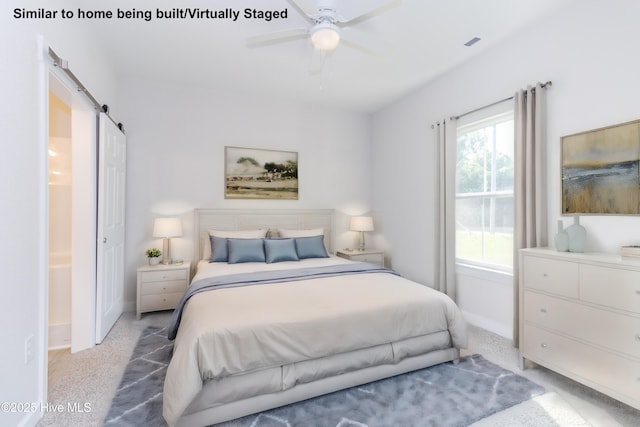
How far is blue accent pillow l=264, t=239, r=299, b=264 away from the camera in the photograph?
3645 millimetres

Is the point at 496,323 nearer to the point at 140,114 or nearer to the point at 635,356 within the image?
the point at 635,356

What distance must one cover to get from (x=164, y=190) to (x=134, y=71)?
A: 1.46 metres

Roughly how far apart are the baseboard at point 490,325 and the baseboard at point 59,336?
373cm

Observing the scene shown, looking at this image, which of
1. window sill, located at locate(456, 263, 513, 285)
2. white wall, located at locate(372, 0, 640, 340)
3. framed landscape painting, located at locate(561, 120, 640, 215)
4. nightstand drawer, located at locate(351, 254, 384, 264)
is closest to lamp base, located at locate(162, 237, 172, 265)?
nightstand drawer, located at locate(351, 254, 384, 264)

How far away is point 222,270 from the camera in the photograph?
318cm

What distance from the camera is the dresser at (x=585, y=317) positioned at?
1793 millimetres

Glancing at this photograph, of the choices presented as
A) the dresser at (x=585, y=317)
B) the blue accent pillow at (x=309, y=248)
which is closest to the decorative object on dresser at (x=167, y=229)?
the blue accent pillow at (x=309, y=248)

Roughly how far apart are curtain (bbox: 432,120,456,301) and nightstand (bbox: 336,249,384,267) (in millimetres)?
1061

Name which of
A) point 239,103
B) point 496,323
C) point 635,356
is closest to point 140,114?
point 239,103

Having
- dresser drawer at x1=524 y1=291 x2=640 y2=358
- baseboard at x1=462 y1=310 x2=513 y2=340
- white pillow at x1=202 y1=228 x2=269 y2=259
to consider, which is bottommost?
baseboard at x1=462 y1=310 x2=513 y2=340

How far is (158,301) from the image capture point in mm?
3545

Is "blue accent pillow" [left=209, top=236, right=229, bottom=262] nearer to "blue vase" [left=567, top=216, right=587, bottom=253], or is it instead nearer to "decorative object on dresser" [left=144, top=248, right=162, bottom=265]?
"decorative object on dresser" [left=144, top=248, right=162, bottom=265]

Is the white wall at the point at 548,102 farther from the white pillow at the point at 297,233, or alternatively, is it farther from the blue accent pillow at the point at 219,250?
the blue accent pillow at the point at 219,250

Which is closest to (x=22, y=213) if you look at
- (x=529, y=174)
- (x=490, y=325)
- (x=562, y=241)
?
(x=562, y=241)
